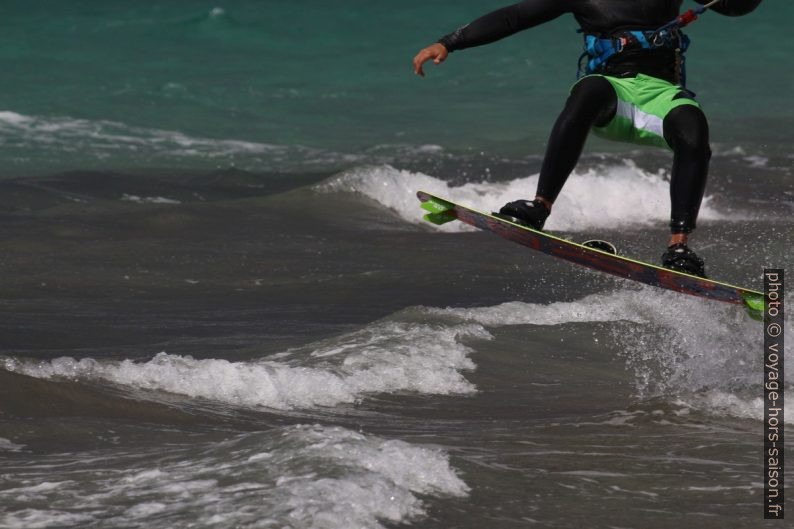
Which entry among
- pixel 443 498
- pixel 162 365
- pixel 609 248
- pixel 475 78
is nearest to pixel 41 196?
pixel 162 365

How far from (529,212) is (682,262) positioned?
807 mm

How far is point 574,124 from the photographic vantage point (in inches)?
285

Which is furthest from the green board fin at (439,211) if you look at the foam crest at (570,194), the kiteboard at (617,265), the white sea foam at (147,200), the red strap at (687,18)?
the white sea foam at (147,200)

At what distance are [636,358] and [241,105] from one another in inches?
732

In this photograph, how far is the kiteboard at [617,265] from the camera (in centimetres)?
704

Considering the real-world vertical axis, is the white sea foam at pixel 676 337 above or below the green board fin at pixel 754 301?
below

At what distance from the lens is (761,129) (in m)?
23.5

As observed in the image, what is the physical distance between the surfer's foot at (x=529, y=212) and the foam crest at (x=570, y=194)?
7109 mm

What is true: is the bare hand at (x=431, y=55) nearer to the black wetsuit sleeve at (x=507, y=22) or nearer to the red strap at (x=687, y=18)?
the black wetsuit sleeve at (x=507, y=22)

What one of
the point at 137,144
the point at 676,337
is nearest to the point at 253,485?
the point at 676,337

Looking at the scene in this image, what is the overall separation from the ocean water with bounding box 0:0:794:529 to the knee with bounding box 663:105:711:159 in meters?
1.28

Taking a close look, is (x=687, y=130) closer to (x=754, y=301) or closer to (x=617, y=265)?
(x=617, y=265)

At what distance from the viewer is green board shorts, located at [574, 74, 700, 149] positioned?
23.8 feet

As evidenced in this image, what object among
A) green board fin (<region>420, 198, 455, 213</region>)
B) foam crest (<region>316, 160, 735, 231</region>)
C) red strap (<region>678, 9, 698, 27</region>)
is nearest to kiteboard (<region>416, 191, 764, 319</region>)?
green board fin (<region>420, 198, 455, 213</region>)
